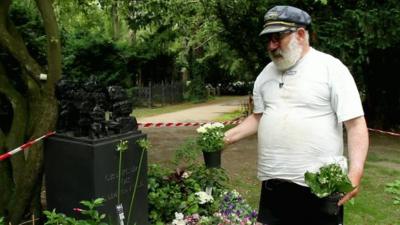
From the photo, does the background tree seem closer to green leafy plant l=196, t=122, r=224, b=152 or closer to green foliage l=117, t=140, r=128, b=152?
green foliage l=117, t=140, r=128, b=152

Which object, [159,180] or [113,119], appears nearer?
[113,119]

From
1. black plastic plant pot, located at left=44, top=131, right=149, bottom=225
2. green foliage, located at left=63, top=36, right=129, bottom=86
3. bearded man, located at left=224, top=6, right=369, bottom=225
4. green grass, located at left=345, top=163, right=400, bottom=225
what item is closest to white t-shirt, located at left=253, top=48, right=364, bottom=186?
bearded man, located at left=224, top=6, right=369, bottom=225

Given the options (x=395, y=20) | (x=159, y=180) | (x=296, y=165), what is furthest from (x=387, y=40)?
(x=296, y=165)

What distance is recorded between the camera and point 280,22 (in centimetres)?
269

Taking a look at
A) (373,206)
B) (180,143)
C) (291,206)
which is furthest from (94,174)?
(180,143)

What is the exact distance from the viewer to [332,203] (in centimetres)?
253

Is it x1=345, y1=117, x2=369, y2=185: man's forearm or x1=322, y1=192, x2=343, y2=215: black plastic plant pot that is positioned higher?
x1=345, y1=117, x2=369, y2=185: man's forearm

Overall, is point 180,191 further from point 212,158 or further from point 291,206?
point 291,206

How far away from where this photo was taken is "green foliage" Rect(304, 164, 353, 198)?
2416 millimetres

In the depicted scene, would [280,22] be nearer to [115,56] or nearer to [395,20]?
[395,20]

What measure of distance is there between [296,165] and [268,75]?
0.60 meters

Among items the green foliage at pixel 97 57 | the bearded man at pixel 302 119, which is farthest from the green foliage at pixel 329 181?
the green foliage at pixel 97 57

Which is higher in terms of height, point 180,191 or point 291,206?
point 291,206

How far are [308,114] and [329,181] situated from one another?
1.50 ft
